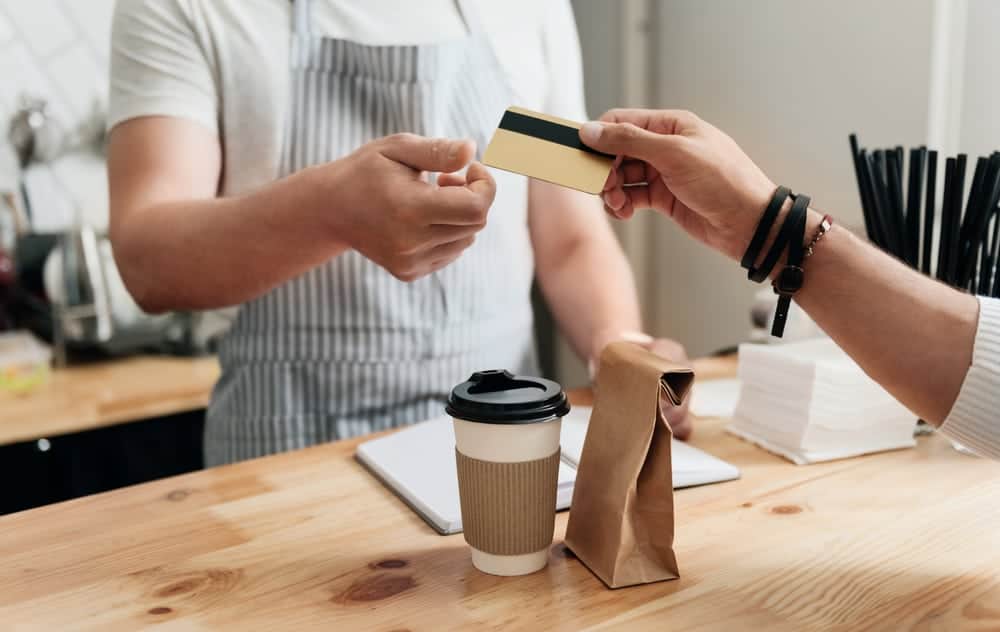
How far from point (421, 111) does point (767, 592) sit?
A: 80 centimetres

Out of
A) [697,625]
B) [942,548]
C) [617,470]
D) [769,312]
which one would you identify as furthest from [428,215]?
[769,312]

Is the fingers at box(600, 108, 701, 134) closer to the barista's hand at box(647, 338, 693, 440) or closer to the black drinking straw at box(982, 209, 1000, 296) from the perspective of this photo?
the barista's hand at box(647, 338, 693, 440)

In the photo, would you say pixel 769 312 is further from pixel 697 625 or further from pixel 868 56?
pixel 697 625

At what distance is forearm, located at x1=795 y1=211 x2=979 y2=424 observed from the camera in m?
0.71

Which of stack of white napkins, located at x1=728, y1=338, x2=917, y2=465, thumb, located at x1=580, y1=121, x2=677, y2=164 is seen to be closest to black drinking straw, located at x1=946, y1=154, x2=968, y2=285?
stack of white napkins, located at x1=728, y1=338, x2=917, y2=465

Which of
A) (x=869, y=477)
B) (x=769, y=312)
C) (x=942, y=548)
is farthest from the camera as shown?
(x=769, y=312)

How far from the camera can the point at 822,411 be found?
0.96 metres

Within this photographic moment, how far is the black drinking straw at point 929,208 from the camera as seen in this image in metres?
0.98

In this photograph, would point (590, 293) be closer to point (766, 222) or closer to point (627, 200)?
point (627, 200)

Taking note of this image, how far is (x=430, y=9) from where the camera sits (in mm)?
1269

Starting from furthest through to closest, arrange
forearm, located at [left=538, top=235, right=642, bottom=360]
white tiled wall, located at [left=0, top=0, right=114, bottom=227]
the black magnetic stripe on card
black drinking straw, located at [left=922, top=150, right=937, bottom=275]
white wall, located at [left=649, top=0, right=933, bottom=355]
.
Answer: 1. white tiled wall, located at [left=0, top=0, right=114, bottom=227]
2. white wall, located at [left=649, top=0, right=933, bottom=355]
3. forearm, located at [left=538, top=235, right=642, bottom=360]
4. black drinking straw, located at [left=922, top=150, right=937, bottom=275]
5. the black magnetic stripe on card

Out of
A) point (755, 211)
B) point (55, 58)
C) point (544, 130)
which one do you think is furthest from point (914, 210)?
point (55, 58)

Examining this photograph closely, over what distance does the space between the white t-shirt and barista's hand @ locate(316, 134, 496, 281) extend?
0.31m

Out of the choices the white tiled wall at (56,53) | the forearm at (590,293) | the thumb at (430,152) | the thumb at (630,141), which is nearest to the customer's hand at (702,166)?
the thumb at (630,141)
